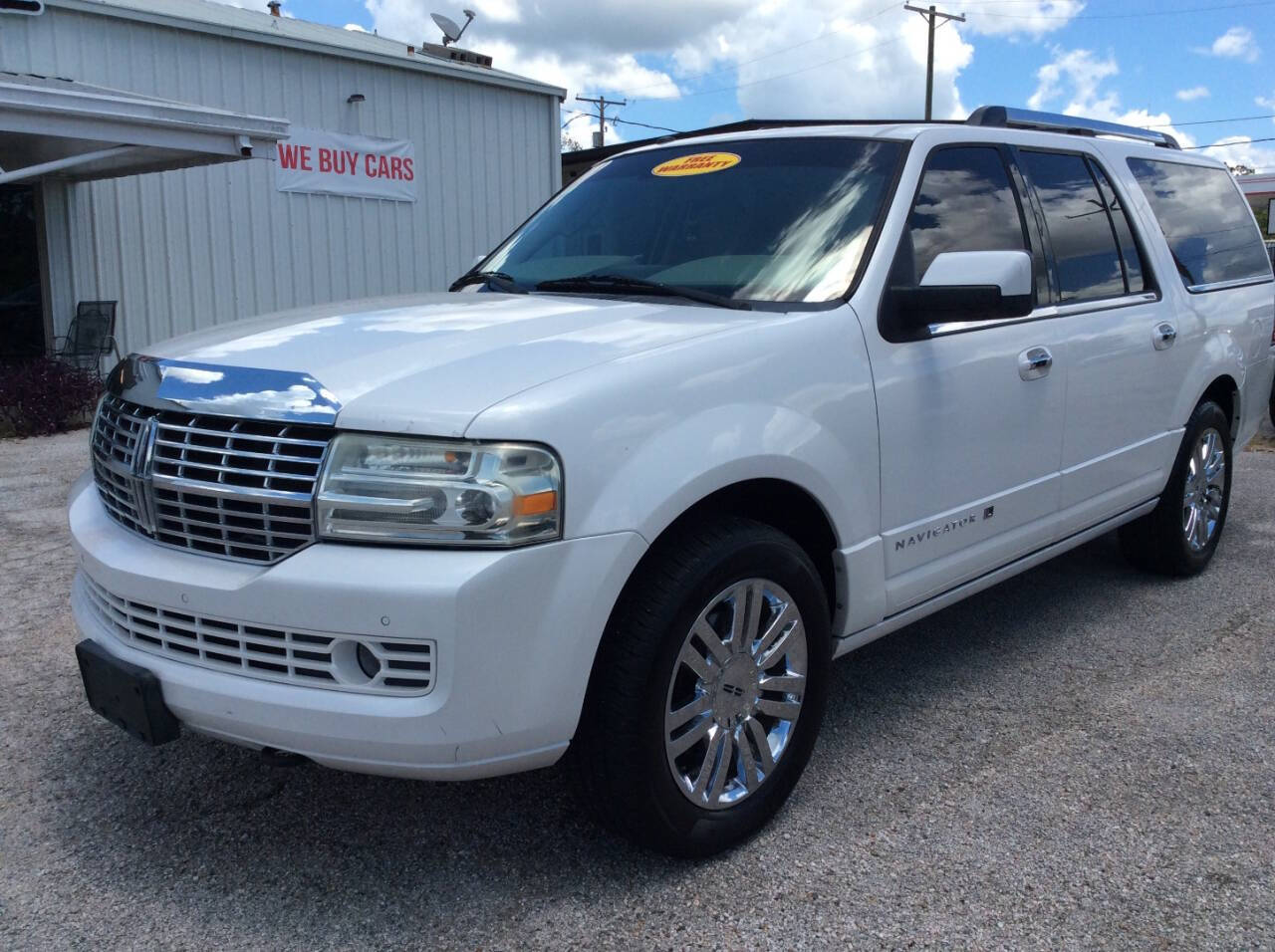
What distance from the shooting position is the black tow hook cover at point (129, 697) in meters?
2.51

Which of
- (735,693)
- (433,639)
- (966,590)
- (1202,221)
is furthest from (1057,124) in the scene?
(433,639)

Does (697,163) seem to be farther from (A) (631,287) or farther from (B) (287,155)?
(B) (287,155)

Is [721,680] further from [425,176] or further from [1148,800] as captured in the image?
[425,176]

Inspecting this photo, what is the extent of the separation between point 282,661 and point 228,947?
0.64 metres

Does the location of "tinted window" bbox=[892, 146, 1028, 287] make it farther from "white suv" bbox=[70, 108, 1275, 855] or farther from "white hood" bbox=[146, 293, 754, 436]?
"white hood" bbox=[146, 293, 754, 436]

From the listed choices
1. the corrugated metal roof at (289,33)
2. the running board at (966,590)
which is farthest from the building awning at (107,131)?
the running board at (966,590)

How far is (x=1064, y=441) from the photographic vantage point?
12.8 feet

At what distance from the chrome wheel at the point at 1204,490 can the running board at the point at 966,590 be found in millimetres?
438

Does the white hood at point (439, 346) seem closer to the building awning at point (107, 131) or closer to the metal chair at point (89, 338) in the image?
the building awning at point (107, 131)

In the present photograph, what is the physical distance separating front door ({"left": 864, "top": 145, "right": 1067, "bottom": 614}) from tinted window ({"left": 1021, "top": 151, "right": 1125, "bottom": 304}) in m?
0.21

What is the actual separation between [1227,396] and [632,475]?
397 centimetres

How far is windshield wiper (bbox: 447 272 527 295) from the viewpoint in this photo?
370 cm

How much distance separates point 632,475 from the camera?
244 cm

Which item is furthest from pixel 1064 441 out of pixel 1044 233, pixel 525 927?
pixel 525 927
